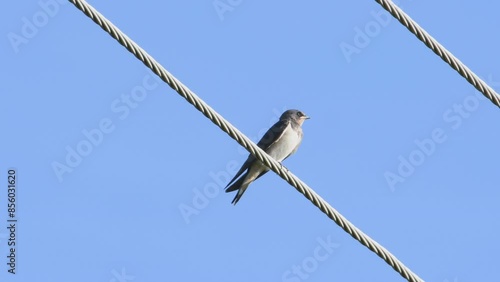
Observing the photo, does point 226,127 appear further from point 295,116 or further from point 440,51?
point 295,116

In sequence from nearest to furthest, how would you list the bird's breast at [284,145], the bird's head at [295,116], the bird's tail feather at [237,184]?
the bird's tail feather at [237,184]
the bird's breast at [284,145]
the bird's head at [295,116]

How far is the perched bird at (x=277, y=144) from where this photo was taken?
12.0 meters

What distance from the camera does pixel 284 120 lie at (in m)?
13.1

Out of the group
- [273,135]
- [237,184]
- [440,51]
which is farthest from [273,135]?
[440,51]

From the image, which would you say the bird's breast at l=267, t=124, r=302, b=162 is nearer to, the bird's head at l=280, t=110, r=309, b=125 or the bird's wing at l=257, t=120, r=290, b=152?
the bird's wing at l=257, t=120, r=290, b=152

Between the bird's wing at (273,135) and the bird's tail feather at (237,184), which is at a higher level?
the bird's wing at (273,135)

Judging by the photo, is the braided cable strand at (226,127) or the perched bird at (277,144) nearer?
the braided cable strand at (226,127)

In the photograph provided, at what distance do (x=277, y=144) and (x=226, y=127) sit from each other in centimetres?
626

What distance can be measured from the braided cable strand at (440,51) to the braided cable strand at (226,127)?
3.95 feet

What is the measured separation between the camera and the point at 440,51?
6477 mm

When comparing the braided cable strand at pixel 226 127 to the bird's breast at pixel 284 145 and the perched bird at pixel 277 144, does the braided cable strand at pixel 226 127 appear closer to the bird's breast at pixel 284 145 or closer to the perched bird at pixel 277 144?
the perched bird at pixel 277 144

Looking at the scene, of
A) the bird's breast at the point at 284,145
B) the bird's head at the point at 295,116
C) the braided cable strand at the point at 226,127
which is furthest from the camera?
the bird's head at the point at 295,116

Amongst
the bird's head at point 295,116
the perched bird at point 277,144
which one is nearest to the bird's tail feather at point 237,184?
the perched bird at point 277,144

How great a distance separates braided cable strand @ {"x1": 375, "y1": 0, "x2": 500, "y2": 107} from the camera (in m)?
6.46
